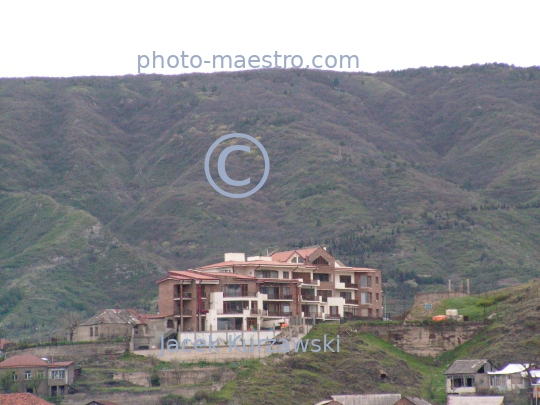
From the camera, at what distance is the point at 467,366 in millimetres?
90312

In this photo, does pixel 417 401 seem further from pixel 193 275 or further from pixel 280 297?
pixel 193 275

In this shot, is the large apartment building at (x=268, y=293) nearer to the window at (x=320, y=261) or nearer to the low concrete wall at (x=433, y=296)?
the window at (x=320, y=261)

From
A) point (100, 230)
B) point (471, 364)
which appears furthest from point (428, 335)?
point (100, 230)

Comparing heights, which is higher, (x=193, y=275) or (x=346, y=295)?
(x=193, y=275)

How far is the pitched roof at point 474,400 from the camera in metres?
83.0

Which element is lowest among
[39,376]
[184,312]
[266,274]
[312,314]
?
[39,376]

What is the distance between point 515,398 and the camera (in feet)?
278

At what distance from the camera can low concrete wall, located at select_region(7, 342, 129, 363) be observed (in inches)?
3893

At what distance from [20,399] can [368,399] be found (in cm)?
2522

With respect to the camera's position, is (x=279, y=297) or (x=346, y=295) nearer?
(x=279, y=297)

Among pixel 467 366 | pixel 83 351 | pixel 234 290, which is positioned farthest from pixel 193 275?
pixel 467 366

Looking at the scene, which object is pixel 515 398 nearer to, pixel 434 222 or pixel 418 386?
pixel 418 386

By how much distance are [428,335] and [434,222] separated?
76843 millimetres

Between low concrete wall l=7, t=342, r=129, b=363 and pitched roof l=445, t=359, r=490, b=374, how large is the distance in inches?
1086
